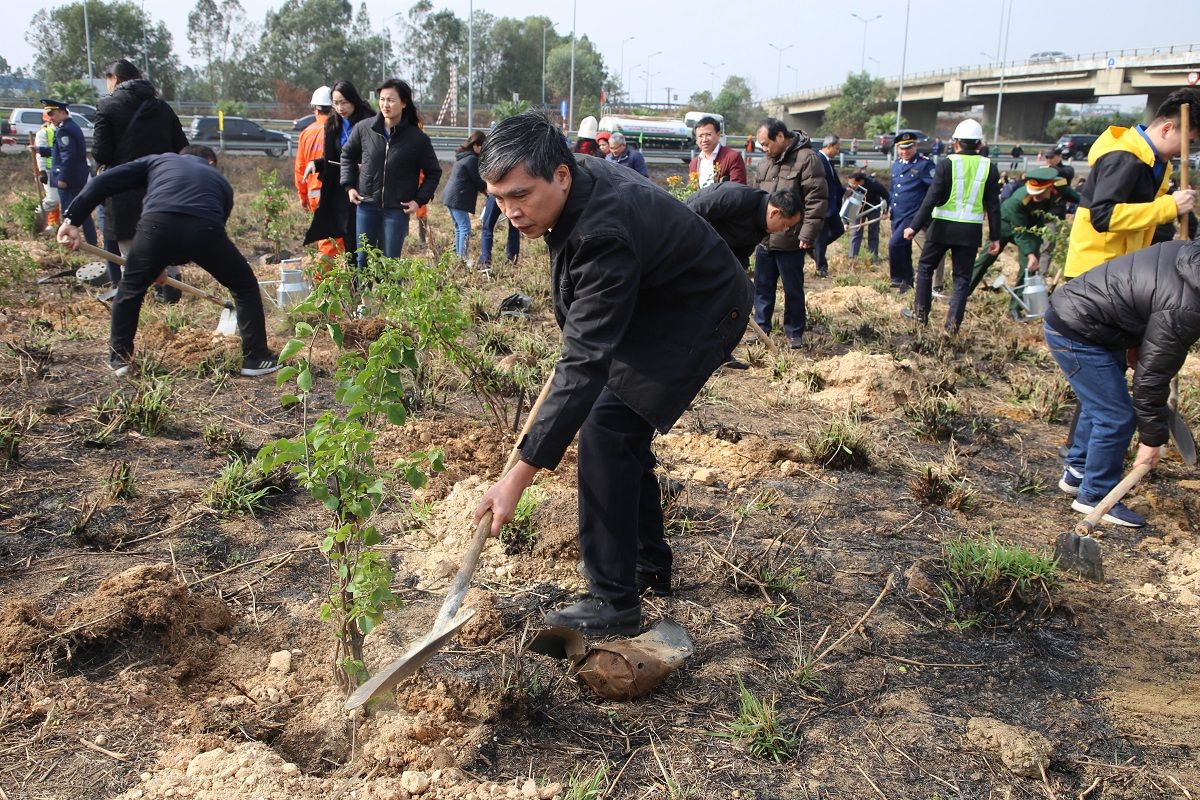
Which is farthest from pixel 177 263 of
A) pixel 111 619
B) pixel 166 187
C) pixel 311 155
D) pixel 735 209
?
pixel 735 209

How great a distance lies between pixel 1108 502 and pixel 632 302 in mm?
2457

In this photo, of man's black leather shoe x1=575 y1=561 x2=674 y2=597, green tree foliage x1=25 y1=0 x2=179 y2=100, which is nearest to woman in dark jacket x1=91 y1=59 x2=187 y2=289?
man's black leather shoe x1=575 y1=561 x2=674 y2=597

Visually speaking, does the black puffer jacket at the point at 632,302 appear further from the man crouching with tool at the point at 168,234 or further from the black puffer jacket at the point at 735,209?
the man crouching with tool at the point at 168,234

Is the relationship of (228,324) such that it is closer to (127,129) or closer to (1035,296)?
(127,129)

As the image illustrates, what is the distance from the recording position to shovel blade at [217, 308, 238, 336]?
6336 millimetres

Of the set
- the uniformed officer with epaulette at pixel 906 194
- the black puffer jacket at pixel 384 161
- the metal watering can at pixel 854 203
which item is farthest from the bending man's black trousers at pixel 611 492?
the metal watering can at pixel 854 203

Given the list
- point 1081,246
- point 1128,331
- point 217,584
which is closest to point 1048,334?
point 1128,331

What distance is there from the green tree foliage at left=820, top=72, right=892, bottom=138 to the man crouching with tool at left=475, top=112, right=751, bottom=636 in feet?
207

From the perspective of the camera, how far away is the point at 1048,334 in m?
4.23

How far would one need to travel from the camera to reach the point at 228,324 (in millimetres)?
6359

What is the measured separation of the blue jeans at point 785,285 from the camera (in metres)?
6.93

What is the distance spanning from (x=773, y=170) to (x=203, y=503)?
489 centimetres

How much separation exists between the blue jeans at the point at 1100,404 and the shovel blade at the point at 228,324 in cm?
509

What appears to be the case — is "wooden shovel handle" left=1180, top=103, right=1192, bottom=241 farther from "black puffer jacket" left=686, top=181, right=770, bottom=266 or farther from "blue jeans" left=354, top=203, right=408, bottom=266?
"blue jeans" left=354, top=203, right=408, bottom=266
